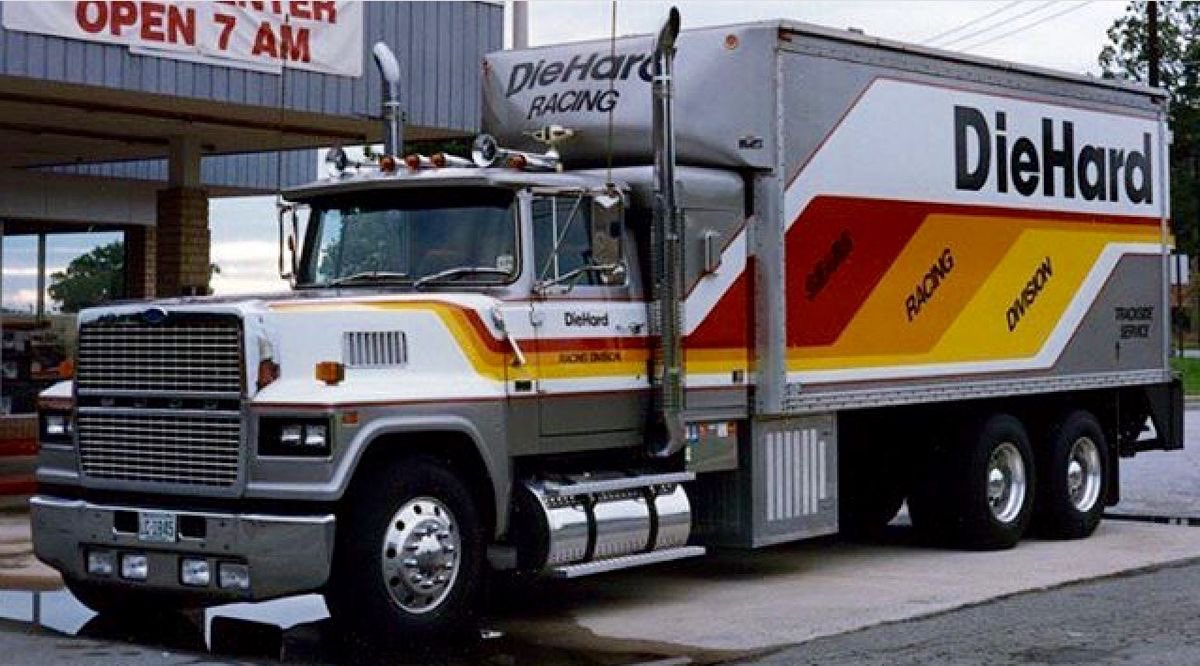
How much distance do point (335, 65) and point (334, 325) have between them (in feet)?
27.5

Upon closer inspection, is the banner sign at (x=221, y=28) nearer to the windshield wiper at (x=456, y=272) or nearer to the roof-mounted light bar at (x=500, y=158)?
the roof-mounted light bar at (x=500, y=158)

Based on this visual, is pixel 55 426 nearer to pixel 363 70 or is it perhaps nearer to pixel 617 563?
pixel 617 563

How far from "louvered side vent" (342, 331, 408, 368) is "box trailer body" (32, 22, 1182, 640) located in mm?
Answer: 22

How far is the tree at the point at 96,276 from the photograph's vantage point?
2734cm

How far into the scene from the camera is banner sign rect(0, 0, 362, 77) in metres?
15.8

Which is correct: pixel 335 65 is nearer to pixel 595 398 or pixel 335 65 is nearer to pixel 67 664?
pixel 595 398

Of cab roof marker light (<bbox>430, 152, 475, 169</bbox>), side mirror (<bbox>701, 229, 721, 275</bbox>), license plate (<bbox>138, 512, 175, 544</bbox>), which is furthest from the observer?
side mirror (<bbox>701, 229, 721, 275</bbox>)

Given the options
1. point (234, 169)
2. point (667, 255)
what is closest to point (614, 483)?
point (667, 255)

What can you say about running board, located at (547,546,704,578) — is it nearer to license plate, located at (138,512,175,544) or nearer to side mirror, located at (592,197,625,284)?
side mirror, located at (592,197,625,284)

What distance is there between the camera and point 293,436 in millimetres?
9508

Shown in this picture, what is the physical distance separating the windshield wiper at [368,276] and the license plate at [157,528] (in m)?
2.01

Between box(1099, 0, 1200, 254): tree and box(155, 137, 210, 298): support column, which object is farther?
box(1099, 0, 1200, 254): tree

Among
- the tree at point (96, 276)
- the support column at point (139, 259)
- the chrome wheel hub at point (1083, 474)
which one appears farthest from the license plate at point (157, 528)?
the tree at point (96, 276)

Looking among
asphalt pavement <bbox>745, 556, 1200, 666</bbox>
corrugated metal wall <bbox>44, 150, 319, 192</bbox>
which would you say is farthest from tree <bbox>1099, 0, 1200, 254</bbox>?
asphalt pavement <bbox>745, 556, 1200, 666</bbox>
